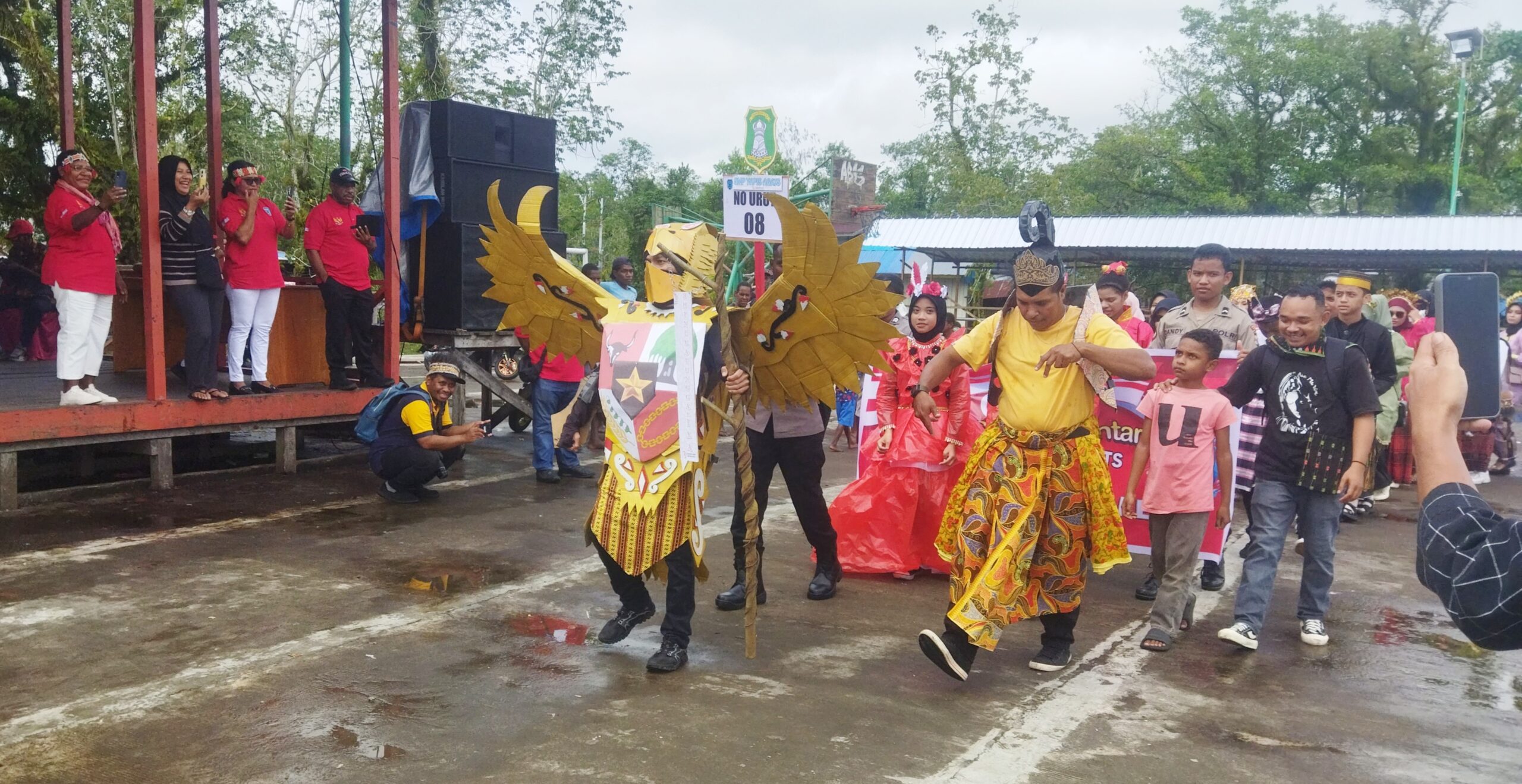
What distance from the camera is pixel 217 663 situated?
165 inches

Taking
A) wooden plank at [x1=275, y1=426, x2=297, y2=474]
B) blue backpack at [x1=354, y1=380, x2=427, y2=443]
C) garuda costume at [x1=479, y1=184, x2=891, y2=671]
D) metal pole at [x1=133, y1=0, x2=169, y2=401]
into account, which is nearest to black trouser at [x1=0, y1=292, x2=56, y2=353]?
wooden plank at [x1=275, y1=426, x2=297, y2=474]

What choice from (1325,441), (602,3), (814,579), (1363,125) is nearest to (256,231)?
(814,579)

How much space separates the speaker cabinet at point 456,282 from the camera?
31.2ft

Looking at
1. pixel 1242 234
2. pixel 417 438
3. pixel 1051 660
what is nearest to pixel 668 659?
pixel 1051 660

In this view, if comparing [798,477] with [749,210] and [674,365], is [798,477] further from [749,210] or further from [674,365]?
[749,210]

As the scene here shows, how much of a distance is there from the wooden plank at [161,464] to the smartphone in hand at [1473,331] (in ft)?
24.6

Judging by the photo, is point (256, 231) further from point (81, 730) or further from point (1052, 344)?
point (1052, 344)

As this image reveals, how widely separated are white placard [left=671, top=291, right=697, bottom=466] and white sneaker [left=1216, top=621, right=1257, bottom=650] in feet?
8.47

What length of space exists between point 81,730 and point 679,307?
2422 millimetres

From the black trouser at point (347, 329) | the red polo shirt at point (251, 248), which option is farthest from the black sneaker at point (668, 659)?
the black trouser at point (347, 329)

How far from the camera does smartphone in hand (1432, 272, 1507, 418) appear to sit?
1870mm

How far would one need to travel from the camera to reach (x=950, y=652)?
413 centimetres

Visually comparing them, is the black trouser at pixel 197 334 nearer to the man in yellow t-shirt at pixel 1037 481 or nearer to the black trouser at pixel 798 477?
the black trouser at pixel 798 477

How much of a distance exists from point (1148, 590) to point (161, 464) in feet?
20.8
